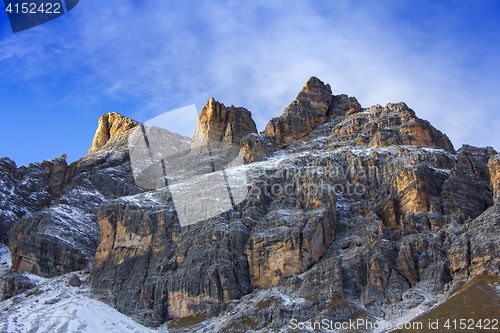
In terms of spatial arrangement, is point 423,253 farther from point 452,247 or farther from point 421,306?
point 421,306

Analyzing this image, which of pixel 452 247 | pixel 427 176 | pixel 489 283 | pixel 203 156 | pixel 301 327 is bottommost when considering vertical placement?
pixel 301 327

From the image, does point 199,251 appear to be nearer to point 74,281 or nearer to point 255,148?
point 74,281

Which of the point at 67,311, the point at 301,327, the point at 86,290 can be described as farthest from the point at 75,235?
the point at 301,327

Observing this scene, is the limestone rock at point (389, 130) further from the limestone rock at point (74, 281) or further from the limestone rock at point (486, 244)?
the limestone rock at point (74, 281)

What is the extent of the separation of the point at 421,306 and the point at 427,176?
47013mm

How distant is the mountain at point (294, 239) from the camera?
109m

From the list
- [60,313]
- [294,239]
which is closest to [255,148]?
[294,239]

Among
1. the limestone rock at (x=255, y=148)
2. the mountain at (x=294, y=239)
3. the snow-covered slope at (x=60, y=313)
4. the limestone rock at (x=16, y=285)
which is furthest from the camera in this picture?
the limestone rock at (x=255, y=148)

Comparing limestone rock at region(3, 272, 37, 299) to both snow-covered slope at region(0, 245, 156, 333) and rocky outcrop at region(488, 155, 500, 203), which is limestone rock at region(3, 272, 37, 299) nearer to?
snow-covered slope at region(0, 245, 156, 333)

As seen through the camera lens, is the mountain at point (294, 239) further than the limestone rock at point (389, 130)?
No

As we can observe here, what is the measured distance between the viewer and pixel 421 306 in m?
99.8

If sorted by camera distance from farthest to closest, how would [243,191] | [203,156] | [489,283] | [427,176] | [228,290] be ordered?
[203,156] → [243,191] → [427,176] → [228,290] → [489,283]

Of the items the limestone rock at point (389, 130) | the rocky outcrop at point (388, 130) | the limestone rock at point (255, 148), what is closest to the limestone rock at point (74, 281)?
the limestone rock at point (255, 148)

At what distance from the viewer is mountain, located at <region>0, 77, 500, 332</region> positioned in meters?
109
